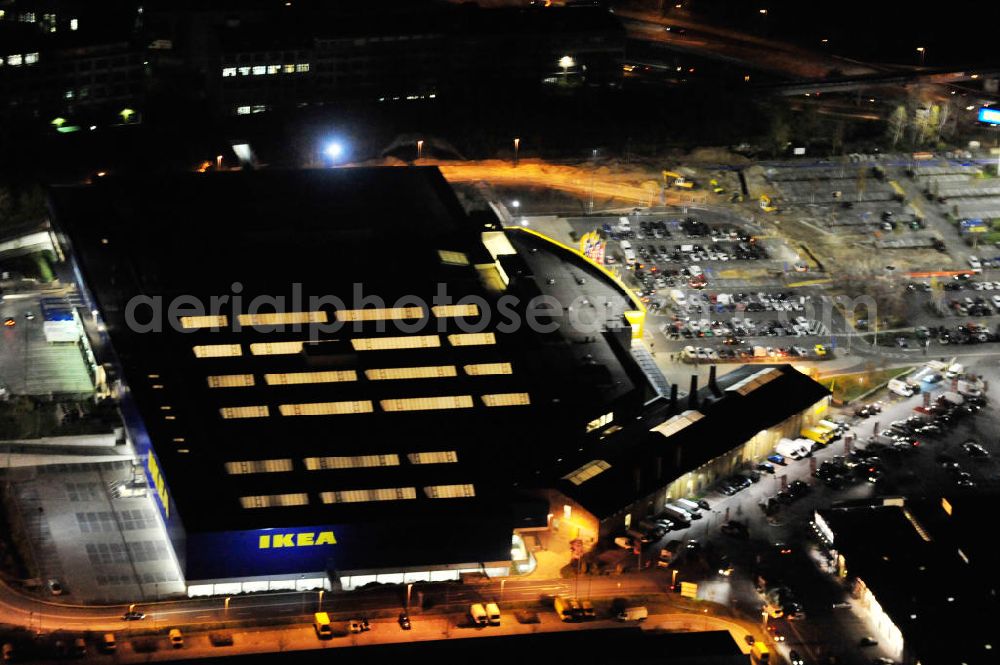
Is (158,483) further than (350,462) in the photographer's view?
Yes

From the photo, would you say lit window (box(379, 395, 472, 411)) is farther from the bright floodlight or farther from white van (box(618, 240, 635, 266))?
the bright floodlight

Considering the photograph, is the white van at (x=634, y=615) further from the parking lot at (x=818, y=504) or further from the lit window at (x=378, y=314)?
the lit window at (x=378, y=314)

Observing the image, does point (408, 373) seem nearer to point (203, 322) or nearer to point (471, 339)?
point (471, 339)

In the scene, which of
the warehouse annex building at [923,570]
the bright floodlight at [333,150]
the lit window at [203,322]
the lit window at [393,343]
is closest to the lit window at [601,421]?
the lit window at [393,343]

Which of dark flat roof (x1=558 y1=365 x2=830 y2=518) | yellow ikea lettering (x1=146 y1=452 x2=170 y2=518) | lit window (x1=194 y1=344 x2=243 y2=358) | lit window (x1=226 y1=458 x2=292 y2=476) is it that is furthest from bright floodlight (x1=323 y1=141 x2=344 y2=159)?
lit window (x1=226 y1=458 x2=292 y2=476)

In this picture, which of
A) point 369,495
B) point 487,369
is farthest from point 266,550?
point 487,369

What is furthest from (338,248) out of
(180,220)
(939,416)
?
(939,416)
